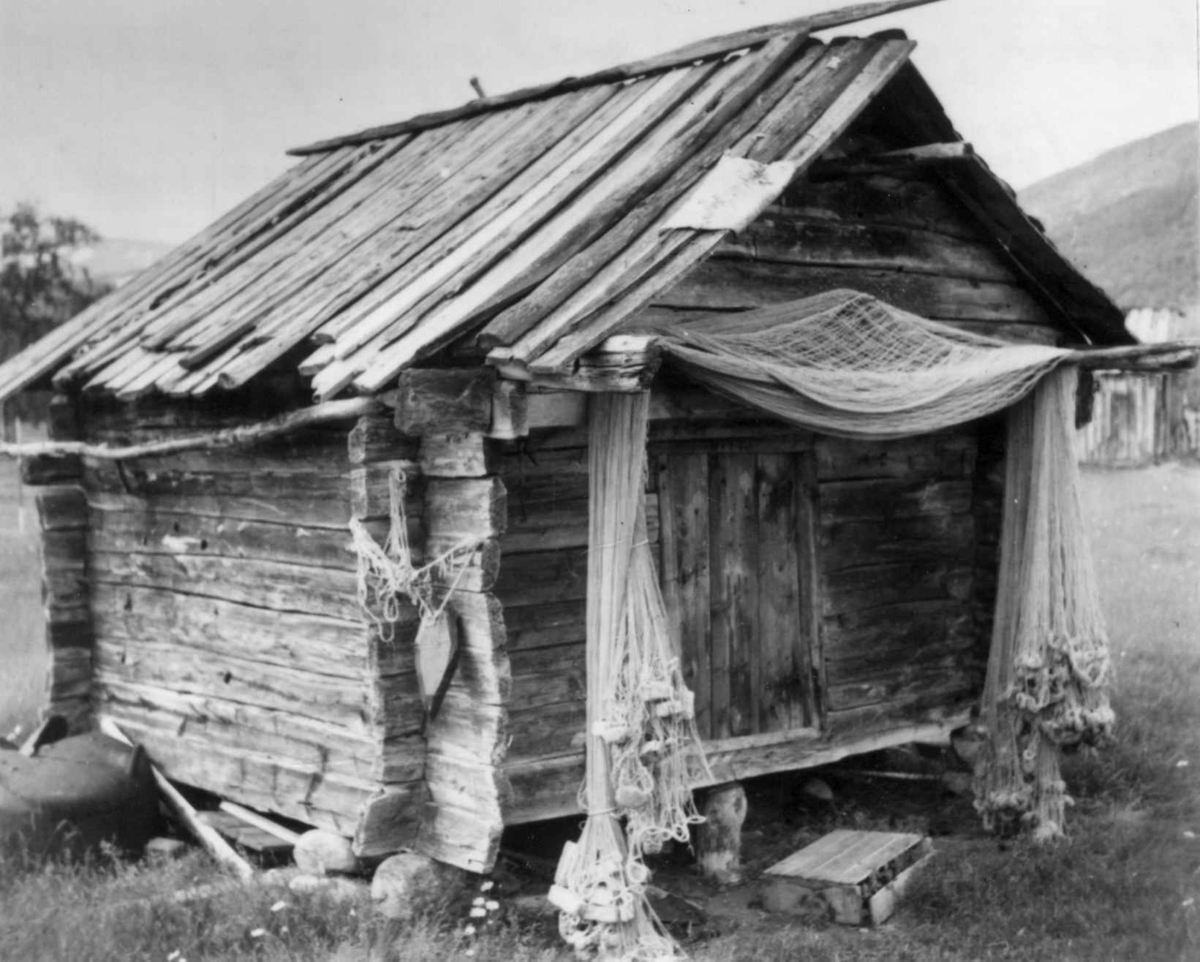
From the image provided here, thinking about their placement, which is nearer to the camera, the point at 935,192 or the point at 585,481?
the point at 585,481

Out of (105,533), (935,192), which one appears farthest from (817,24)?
(105,533)

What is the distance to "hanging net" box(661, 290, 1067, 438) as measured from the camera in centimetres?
575

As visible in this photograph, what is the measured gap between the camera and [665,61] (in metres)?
7.45

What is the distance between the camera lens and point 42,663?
1073 cm

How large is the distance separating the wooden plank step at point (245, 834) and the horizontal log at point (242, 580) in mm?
1162

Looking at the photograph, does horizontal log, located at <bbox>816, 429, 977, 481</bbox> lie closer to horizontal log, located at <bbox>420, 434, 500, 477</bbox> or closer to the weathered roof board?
the weathered roof board

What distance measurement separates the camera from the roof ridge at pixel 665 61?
6844 mm

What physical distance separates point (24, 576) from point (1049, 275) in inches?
418

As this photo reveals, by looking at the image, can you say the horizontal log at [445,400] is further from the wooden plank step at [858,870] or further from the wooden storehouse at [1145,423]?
the wooden storehouse at [1145,423]

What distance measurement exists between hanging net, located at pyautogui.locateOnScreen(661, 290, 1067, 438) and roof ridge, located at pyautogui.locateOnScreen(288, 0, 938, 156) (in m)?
1.44

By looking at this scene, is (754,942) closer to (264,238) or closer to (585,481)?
(585,481)

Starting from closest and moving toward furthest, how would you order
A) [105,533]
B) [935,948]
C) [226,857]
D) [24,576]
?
[935,948] < [226,857] < [105,533] < [24,576]

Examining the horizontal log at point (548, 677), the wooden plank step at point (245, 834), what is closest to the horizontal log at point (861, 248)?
the horizontal log at point (548, 677)

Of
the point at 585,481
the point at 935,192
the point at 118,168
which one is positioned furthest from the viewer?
the point at 118,168
